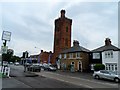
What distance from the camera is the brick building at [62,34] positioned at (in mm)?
71000

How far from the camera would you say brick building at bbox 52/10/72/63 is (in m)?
71.0

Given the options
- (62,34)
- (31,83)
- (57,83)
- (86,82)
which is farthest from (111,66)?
(62,34)

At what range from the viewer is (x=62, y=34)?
2815 inches

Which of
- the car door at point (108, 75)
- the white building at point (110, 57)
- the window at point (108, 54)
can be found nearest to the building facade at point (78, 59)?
the white building at point (110, 57)

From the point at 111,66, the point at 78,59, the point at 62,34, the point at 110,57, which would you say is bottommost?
the point at 111,66

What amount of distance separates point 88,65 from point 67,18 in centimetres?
2818

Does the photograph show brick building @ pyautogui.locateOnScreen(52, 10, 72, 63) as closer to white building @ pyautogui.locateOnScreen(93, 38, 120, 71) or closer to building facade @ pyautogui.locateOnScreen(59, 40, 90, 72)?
building facade @ pyautogui.locateOnScreen(59, 40, 90, 72)

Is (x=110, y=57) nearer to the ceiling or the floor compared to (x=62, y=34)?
nearer to the floor

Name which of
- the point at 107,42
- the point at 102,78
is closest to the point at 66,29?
the point at 107,42

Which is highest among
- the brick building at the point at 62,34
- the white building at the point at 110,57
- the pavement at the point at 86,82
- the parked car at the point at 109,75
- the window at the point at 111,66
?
the brick building at the point at 62,34

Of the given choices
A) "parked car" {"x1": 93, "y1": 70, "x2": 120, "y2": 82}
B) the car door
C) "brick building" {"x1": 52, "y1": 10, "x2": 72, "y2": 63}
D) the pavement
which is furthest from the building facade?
the car door

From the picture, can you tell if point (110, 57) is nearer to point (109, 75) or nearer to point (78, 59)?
point (78, 59)

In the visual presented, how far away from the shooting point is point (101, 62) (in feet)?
152

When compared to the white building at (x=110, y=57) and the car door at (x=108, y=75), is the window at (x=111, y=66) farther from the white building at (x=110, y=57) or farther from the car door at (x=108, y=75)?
the car door at (x=108, y=75)
